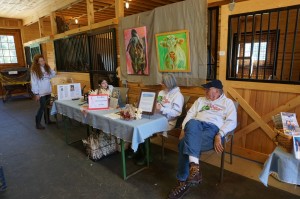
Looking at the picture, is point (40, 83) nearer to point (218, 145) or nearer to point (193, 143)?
point (193, 143)

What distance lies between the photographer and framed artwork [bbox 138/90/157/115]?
2303 mm

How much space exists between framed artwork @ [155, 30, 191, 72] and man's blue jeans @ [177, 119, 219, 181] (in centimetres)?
97

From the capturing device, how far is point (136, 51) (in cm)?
344

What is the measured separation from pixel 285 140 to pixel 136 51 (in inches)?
101

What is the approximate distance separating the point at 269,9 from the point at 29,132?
14.4 ft

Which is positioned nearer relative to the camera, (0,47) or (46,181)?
(46,181)

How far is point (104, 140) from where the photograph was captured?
111 inches

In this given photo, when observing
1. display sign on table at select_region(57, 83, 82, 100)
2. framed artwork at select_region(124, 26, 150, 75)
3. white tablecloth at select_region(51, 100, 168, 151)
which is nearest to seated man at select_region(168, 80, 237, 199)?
white tablecloth at select_region(51, 100, 168, 151)

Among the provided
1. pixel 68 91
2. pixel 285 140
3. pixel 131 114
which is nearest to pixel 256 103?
pixel 285 140

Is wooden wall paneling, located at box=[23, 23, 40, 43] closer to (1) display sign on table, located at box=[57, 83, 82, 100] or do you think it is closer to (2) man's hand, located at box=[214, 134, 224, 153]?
(1) display sign on table, located at box=[57, 83, 82, 100]

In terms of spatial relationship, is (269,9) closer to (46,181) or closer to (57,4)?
(46,181)

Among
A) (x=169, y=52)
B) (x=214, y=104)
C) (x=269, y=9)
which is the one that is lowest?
(x=214, y=104)

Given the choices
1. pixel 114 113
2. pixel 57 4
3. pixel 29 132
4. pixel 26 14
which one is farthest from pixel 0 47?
pixel 114 113

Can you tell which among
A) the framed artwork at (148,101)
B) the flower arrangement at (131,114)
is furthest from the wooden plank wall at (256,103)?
the flower arrangement at (131,114)
